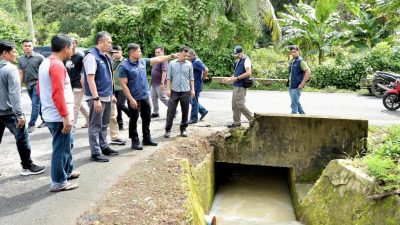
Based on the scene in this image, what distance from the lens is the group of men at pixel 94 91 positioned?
511 centimetres

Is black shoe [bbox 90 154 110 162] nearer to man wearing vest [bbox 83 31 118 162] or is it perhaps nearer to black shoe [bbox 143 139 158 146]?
A: man wearing vest [bbox 83 31 118 162]

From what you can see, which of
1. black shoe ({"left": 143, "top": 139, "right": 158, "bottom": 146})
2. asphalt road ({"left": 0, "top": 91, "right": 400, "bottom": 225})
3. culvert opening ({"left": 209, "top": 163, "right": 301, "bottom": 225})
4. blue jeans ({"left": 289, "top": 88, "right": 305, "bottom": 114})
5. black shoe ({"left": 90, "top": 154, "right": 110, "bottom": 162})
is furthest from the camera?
blue jeans ({"left": 289, "top": 88, "right": 305, "bottom": 114})

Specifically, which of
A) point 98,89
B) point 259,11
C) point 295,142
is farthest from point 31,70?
point 259,11

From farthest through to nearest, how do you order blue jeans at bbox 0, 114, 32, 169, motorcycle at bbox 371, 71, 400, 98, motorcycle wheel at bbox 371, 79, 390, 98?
motorcycle wheel at bbox 371, 79, 390, 98
motorcycle at bbox 371, 71, 400, 98
blue jeans at bbox 0, 114, 32, 169

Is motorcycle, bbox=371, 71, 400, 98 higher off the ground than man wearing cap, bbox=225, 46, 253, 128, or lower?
lower

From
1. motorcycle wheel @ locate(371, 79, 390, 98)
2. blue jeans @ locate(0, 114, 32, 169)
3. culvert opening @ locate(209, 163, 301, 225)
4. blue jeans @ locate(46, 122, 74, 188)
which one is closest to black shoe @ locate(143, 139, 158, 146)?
culvert opening @ locate(209, 163, 301, 225)

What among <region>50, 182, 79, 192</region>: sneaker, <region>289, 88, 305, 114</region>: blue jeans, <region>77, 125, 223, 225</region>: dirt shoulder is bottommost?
<region>77, 125, 223, 225</region>: dirt shoulder

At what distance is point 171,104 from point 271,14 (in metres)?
10.2

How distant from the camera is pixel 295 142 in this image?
8.14 m

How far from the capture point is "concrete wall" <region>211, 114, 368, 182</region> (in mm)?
7816

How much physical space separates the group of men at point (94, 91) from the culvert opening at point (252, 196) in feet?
5.25

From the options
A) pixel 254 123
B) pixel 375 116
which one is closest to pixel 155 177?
pixel 254 123

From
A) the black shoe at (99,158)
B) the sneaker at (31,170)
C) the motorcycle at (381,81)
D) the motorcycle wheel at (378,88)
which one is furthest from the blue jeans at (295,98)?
the motorcycle wheel at (378,88)

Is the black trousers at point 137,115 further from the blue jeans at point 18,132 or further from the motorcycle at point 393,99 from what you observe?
the motorcycle at point 393,99
